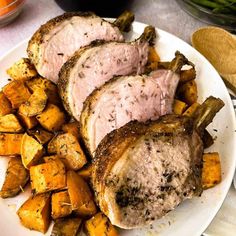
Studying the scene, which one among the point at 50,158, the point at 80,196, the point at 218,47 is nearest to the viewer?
the point at 80,196

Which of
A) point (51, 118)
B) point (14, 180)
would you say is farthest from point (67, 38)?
point (14, 180)

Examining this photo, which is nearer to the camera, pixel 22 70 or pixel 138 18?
pixel 22 70

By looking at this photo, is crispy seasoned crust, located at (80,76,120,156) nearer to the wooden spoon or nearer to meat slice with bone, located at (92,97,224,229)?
meat slice with bone, located at (92,97,224,229)

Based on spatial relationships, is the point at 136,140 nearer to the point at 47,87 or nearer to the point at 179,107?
the point at 179,107

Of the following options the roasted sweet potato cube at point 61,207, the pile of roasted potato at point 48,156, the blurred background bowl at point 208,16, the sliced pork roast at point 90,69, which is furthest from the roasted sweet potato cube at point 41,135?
the blurred background bowl at point 208,16

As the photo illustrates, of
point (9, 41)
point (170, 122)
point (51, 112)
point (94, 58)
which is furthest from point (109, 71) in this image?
point (9, 41)

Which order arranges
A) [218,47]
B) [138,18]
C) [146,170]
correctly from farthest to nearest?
1. [138,18]
2. [218,47]
3. [146,170]

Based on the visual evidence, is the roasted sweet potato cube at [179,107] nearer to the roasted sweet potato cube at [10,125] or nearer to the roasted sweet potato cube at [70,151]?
the roasted sweet potato cube at [70,151]

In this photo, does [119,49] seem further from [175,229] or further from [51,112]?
[175,229]
